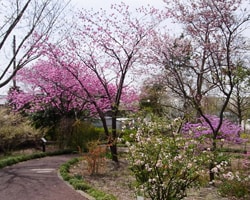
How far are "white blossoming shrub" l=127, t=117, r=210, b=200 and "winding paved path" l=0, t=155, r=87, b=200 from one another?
1.83m

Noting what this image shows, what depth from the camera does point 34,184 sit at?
Result: 7.02 m

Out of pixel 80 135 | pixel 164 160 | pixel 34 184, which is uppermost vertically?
pixel 80 135

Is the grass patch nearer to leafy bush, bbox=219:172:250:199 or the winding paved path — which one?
the winding paved path

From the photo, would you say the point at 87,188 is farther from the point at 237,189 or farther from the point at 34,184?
the point at 237,189

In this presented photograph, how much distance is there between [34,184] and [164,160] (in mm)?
3973

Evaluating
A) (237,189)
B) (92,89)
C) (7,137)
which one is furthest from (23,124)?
(237,189)

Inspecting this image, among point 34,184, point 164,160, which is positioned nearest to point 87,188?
point 34,184

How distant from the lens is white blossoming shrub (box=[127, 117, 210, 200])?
4.20 meters

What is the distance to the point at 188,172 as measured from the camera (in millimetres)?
4180

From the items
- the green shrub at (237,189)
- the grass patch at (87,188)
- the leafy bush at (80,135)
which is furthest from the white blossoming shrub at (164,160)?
the leafy bush at (80,135)

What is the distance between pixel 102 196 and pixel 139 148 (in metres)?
1.72

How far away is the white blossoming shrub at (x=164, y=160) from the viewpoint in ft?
13.8

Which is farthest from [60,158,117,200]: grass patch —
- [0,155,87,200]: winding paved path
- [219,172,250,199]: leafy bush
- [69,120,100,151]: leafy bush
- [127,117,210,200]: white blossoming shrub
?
[69,120,100,151]: leafy bush

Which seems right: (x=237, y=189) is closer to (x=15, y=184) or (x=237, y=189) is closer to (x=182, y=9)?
(x=15, y=184)
